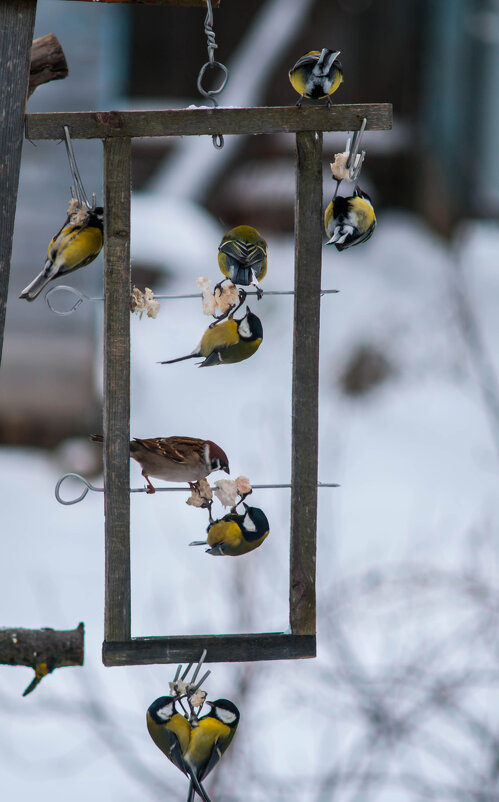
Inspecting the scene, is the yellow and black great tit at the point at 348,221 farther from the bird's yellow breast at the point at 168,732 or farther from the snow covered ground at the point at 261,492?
the snow covered ground at the point at 261,492

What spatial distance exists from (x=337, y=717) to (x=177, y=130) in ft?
7.92

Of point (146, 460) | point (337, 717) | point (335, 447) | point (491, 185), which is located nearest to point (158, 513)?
point (335, 447)

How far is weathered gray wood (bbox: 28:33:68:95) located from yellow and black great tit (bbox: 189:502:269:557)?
83 cm

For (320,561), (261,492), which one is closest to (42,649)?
(320,561)

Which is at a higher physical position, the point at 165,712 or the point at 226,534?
the point at 226,534

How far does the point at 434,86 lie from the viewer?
7.95 metres

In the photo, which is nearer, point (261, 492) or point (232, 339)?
point (232, 339)

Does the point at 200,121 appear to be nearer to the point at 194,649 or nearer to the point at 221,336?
the point at 221,336

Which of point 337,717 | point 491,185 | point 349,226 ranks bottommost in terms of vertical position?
point 337,717

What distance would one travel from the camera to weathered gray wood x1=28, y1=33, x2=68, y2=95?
5.25 ft

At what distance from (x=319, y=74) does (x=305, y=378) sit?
18.9 inches

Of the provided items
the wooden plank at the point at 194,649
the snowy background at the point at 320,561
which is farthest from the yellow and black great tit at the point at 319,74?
the snowy background at the point at 320,561

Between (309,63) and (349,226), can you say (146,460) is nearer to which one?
(349,226)

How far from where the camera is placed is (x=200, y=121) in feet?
4.55
